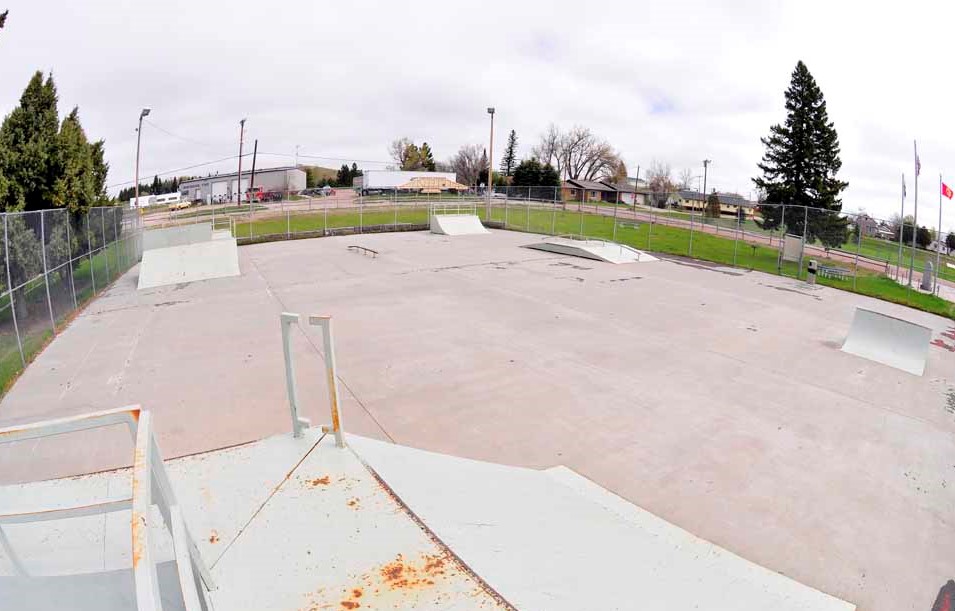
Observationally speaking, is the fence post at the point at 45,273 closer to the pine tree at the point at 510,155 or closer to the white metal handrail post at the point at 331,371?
the white metal handrail post at the point at 331,371

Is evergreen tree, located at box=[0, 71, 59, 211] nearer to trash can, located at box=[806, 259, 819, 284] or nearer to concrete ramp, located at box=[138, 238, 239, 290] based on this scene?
concrete ramp, located at box=[138, 238, 239, 290]

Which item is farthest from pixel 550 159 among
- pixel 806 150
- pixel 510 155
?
pixel 806 150

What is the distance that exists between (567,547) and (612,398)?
13.2 feet

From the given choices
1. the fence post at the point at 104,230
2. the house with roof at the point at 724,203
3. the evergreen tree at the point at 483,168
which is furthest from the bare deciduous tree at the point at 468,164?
the fence post at the point at 104,230

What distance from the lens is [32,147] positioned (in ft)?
40.7

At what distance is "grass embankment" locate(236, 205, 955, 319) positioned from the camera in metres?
18.1

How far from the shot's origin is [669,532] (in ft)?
13.4

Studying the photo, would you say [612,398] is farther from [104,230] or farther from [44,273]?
[104,230]

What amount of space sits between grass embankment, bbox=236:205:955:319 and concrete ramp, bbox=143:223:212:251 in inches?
215

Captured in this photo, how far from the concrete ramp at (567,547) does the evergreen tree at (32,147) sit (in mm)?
12405

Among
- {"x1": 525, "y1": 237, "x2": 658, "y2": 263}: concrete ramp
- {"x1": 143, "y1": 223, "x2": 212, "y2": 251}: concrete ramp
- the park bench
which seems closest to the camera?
the park bench

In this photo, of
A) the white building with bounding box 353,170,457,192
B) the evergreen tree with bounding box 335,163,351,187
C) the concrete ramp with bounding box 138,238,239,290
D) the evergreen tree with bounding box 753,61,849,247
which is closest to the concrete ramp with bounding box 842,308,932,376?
the concrete ramp with bounding box 138,238,239,290

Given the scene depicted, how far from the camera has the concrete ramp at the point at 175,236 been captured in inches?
748

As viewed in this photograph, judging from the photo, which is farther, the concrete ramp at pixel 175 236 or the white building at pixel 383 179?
the white building at pixel 383 179
